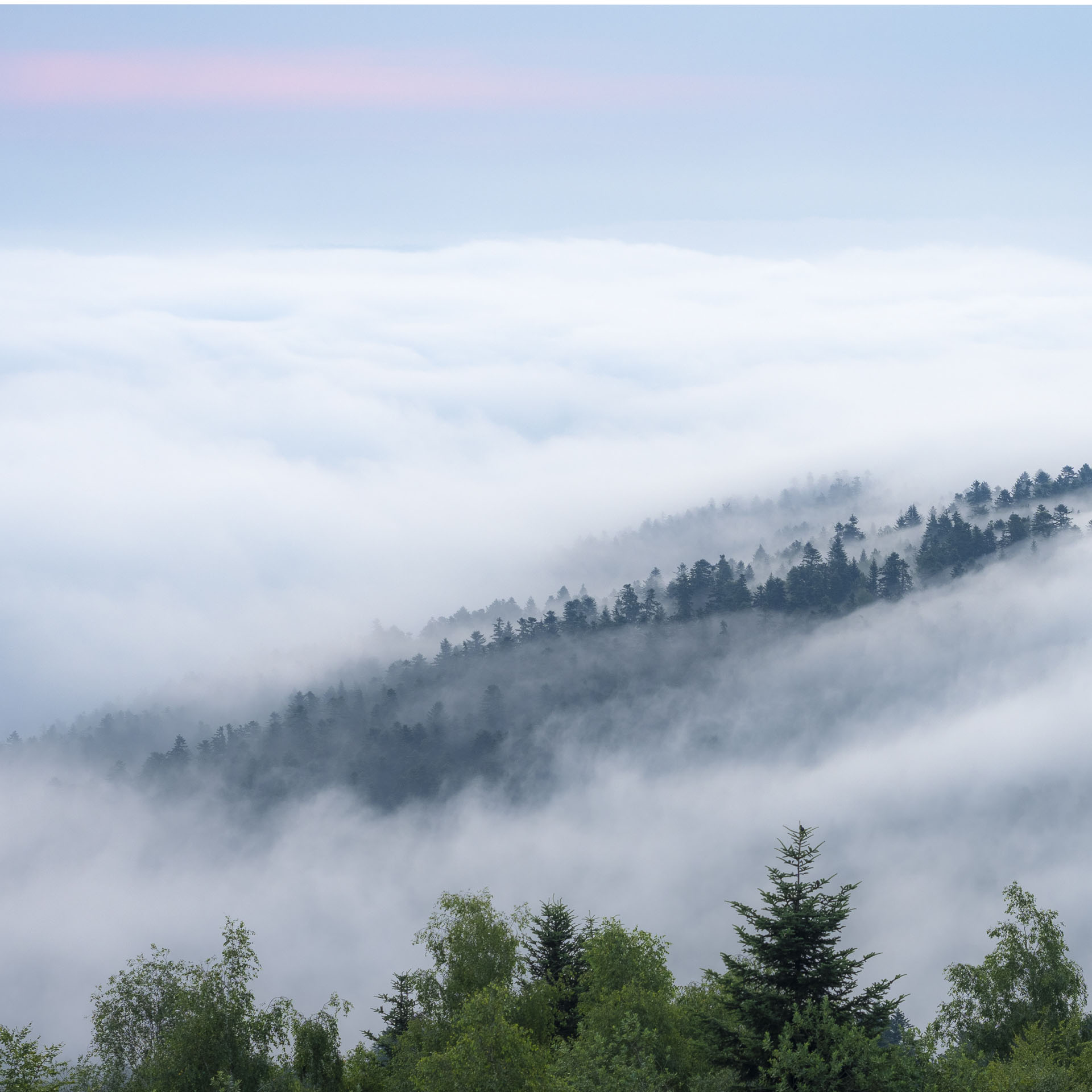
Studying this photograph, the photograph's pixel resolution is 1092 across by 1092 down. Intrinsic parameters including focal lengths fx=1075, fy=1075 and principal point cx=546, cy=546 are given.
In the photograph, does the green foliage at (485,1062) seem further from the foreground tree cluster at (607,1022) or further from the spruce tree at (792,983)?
the spruce tree at (792,983)

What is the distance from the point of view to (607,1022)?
50312 mm

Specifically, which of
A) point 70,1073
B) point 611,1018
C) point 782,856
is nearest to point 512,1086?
point 611,1018

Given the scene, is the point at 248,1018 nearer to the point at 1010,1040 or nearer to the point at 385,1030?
the point at 385,1030

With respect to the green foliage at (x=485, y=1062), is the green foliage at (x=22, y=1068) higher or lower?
higher

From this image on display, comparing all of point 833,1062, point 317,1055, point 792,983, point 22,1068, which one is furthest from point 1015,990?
point 22,1068

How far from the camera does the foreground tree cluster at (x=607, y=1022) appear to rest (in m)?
38.5

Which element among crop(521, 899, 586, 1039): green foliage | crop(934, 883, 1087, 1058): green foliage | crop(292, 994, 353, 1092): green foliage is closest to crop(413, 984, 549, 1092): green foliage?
crop(292, 994, 353, 1092): green foliage

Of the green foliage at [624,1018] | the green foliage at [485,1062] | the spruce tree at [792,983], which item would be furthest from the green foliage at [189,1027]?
the spruce tree at [792,983]

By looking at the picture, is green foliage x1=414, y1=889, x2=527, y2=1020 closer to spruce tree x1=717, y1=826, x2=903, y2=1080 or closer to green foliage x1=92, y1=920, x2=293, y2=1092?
green foliage x1=92, y1=920, x2=293, y2=1092

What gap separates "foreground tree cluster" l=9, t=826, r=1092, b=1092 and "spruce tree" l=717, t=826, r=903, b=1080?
8cm

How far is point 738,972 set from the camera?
39.8 metres

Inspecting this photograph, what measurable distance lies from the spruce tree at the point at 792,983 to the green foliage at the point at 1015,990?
71.2 feet

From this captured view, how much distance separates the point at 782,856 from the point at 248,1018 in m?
25.7

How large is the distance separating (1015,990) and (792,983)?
86.7 feet
